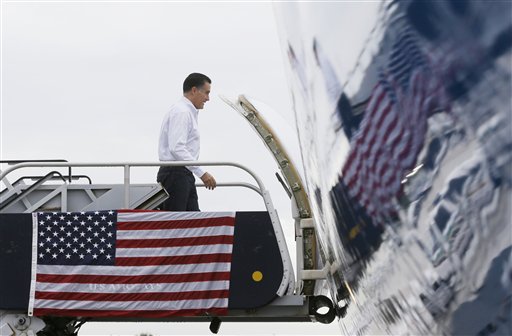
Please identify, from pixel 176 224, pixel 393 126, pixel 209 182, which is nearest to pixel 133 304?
pixel 176 224

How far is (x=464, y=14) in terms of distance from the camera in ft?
3.85

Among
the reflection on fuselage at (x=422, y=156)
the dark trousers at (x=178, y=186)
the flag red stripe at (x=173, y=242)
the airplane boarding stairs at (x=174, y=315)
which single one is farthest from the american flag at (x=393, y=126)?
the dark trousers at (x=178, y=186)

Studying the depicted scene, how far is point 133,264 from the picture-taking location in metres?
7.79

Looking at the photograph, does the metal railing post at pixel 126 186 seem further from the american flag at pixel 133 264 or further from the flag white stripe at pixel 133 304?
the flag white stripe at pixel 133 304

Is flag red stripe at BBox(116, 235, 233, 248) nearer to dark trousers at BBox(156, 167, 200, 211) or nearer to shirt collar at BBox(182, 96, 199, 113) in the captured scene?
dark trousers at BBox(156, 167, 200, 211)

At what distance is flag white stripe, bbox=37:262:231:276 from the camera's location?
7758mm

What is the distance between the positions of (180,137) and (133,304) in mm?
1235

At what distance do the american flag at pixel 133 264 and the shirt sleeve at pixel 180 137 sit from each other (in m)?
0.40

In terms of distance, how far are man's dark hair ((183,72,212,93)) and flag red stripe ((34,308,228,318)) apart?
1.60m

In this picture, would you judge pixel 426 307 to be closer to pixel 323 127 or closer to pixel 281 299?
pixel 323 127

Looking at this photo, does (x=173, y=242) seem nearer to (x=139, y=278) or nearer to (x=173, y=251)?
(x=173, y=251)

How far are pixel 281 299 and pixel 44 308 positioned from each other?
5.56 feet

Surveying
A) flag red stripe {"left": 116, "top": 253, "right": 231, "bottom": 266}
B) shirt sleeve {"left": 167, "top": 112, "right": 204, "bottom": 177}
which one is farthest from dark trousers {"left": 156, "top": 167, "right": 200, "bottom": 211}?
flag red stripe {"left": 116, "top": 253, "right": 231, "bottom": 266}

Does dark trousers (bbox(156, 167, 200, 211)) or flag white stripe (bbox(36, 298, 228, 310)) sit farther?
dark trousers (bbox(156, 167, 200, 211))
